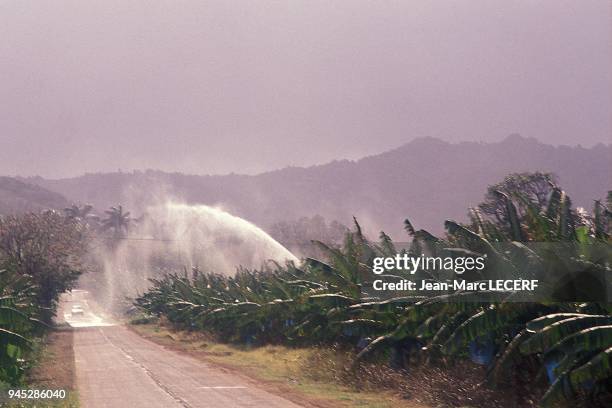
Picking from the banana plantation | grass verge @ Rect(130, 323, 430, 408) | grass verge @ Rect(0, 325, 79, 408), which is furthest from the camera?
grass verge @ Rect(130, 323, 430, 408)

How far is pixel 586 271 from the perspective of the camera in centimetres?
1443

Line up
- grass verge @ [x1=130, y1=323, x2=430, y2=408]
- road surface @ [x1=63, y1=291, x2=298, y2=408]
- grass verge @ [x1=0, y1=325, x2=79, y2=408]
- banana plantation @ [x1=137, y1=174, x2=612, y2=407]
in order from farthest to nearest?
grass verge @ [x1=130, y1=323, x2=430, y2=408], road surface @ [x1=63, y1=291, x2=298, y2=408], grass verge @ [x1=0, y1=325, x2=79, y2=408], banana plantation @ [x1=137, y1=174, x2=612, y2=407]

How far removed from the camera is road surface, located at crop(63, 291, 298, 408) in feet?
66.2

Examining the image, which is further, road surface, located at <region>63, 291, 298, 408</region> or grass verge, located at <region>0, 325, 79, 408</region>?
road surface, located at <region>63, 291, 298, 408</region>

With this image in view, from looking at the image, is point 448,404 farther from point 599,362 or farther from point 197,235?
point 197,235

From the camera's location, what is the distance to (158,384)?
2431cm

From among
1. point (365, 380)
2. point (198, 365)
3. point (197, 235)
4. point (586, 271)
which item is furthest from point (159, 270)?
point (586, 271)

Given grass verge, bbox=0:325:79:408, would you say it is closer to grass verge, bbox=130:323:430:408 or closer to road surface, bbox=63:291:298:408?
road surface, bbox=63:291:298:408

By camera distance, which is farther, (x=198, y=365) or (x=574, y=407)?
(x=198, y=365)

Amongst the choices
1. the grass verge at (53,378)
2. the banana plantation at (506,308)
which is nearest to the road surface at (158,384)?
the grass verge at (53,378)

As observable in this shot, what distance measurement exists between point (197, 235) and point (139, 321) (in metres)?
85.6

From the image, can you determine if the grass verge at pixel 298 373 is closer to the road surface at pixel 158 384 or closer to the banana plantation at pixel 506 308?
the road surface at pixel 158 384

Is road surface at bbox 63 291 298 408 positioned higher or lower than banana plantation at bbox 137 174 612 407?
lower

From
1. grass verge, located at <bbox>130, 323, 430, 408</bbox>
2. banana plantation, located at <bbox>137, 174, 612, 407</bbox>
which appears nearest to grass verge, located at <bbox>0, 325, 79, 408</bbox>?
banana plantation, located at <bbox>137, 174, 612, 407</bbox>
